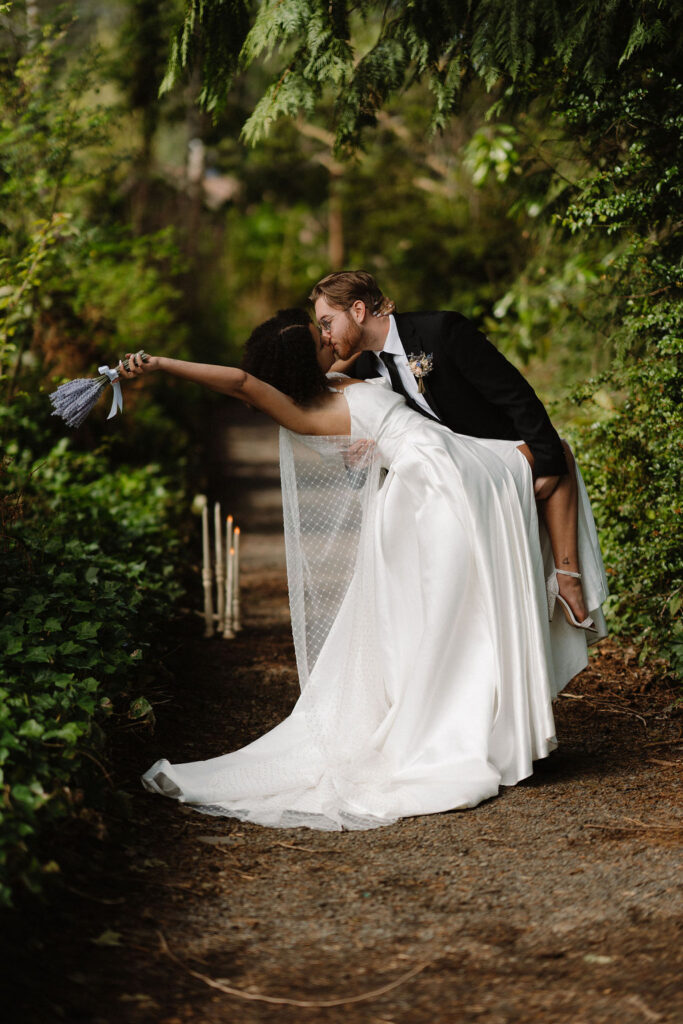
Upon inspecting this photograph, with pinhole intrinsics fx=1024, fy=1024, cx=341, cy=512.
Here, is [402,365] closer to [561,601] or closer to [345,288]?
[345,288]

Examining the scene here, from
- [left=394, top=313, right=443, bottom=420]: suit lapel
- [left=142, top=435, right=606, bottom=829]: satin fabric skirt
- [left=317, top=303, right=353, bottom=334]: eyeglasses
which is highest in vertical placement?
[left=317, top=303, right=353, bottom=334]: eyeglasses

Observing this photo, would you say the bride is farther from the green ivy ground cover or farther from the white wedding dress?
the green ivy ground cover

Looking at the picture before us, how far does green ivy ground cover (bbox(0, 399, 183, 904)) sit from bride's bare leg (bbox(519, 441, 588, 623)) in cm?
169

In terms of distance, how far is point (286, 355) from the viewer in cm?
365

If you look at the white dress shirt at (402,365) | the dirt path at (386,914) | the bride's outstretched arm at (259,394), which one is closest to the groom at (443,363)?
the white dress shirt at (402,365)

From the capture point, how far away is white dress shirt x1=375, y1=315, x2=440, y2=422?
390 centimetres

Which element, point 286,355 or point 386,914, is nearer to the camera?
point 386,914

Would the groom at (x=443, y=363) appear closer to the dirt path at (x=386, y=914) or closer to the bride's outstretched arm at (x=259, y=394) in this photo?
the bride's outstretched arm at (x=259, y=394)

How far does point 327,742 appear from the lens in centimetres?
377

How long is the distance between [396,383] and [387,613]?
89cm

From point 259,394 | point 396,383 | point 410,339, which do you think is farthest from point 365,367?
point 259,394

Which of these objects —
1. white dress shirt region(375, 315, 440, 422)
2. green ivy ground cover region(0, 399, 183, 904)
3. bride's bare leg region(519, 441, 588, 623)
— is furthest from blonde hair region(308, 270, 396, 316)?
green ivy ground cover region(0, 399, 183, 904)

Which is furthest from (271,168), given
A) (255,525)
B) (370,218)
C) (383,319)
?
(383,319)

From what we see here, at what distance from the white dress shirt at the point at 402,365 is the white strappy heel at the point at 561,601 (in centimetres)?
78
